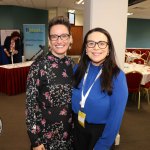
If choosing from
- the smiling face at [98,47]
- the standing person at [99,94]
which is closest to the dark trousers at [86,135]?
the standing person at [99,94]

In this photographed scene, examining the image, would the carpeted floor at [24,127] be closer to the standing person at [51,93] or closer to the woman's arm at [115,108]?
the standing person at [51,93]

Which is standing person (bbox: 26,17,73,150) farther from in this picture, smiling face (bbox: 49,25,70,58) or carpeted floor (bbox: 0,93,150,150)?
carpeted floor (bbox: 0,93,150,150)

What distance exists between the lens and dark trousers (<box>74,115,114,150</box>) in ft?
5.33

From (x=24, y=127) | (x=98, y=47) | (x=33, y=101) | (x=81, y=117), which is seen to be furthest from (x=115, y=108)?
(x=24, y=127)

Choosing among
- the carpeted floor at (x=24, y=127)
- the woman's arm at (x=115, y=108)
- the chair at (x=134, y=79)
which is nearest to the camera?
the woman's arm at (x=115, y=108)

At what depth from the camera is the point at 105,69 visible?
1.56 m

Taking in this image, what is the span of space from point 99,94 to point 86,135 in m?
0.36

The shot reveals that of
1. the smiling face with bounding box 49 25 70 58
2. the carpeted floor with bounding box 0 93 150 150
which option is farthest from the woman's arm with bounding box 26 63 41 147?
the carpeted floor with bounding box 0 93 150 150

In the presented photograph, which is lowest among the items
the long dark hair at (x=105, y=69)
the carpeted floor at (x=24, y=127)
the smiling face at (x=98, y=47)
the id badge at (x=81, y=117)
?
the carpeted floor at (x=24, y=127)

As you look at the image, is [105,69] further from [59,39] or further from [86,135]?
[86,135]

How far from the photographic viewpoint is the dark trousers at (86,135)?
1624 mm

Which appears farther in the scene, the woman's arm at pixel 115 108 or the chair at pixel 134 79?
the chair at pixel 134 79

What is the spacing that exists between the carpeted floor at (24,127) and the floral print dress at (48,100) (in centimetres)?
167

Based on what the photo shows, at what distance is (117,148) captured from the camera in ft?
10.6
